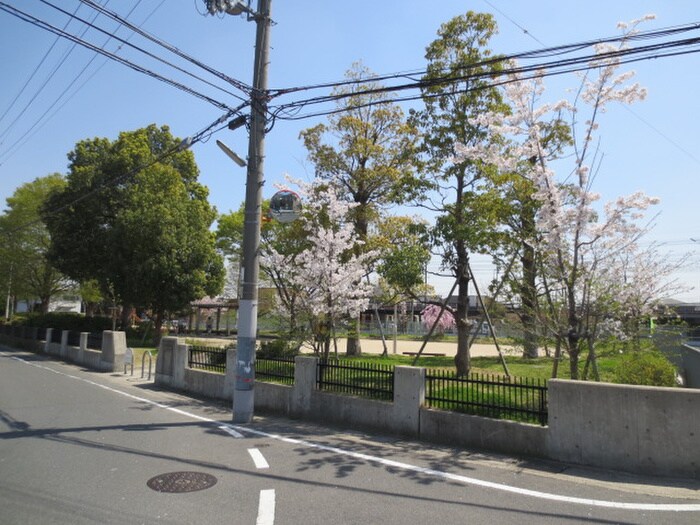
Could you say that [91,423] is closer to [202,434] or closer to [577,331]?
[202,434]

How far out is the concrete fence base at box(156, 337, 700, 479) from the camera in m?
6.48

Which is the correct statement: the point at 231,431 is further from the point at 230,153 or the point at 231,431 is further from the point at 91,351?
the point at 91,351

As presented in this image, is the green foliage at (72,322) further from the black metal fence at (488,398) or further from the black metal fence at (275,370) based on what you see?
the black metal fence at (488,398)

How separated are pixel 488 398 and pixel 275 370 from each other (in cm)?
549

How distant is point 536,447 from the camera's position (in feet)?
24.6

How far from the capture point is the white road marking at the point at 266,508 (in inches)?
197

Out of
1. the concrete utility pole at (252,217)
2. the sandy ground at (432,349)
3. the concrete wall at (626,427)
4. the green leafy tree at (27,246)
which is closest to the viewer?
the concrete wall at (626,427)

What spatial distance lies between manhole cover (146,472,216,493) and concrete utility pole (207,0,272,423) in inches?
148

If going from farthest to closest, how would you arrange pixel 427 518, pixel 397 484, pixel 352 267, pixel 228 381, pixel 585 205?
pixel 352 267 < pixel 228 381 < pixel 585 205 < pixel 397 484 < pixel 427 518

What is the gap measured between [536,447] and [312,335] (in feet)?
28.9

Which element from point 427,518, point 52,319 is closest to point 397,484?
point 427,518

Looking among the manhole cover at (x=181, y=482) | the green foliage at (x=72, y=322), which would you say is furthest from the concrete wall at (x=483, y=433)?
the green foliage at (x=72, y=322)

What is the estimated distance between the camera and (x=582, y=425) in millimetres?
7109

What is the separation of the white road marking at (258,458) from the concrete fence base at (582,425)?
2536 millimetres
